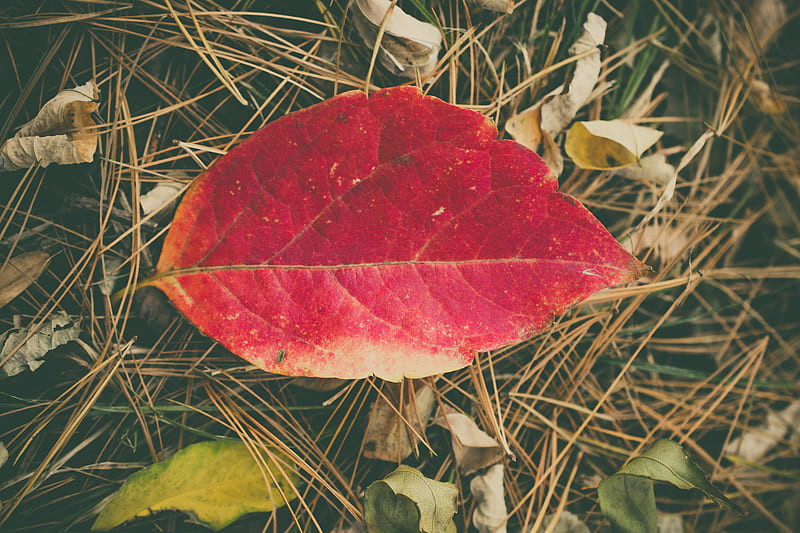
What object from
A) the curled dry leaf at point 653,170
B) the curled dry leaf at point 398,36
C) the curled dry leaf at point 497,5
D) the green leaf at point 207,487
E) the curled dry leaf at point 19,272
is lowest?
the green leaf at point 207,487

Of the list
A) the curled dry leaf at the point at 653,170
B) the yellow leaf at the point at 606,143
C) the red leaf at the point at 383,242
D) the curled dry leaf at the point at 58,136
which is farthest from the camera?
the curled dry leaf at the point at 653,170

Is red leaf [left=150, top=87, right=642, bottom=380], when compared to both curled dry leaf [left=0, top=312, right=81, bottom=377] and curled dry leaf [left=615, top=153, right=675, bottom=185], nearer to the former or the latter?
curled dry leaf [left=0, top=312, right=81, bottom=377]

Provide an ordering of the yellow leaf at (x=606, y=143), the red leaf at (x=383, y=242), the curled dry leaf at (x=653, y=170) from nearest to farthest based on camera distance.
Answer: the red leaf at (x=383, y=242) → the yellow leaf at (x=606, y=143) → the curled dry leaf at (x=653, y=170)

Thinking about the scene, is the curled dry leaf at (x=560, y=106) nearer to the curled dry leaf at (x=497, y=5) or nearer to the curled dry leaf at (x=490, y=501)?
the curled dry leaf at (x=497, y=5)

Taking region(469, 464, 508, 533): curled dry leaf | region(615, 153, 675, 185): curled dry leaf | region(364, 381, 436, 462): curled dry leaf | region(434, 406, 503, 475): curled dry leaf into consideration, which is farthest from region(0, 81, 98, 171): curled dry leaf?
region(615, 153, 675, 185): curled dry leaf

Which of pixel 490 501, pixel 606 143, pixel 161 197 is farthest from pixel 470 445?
pixel 161 197

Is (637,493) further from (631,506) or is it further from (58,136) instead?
(58,136)

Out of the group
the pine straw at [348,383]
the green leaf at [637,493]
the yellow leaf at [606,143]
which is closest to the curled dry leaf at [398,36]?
the pine straw at [348,383]
